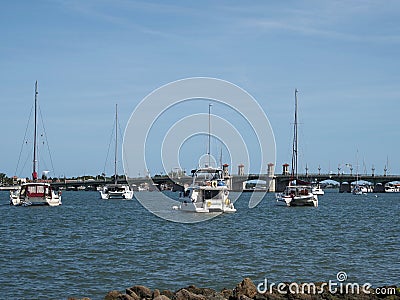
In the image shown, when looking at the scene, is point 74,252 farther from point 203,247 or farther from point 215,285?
point 215,285

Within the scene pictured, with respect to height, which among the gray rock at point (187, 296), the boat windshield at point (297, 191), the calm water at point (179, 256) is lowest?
the calm water at point (179, 256)

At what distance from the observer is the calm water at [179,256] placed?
92.8 ft

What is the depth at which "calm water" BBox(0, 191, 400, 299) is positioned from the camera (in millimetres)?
28297

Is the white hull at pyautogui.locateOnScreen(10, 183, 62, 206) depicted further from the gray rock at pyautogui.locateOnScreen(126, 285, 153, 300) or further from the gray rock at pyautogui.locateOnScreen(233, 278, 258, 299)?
the gray rock at pyautogui.locateOnScreen(233, 278, 258, 299)

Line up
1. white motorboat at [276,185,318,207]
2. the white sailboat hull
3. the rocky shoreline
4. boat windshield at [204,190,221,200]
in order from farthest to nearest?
white motorboat at [276,185,318,207]
boat windshield at [204,190,221,200]
the white sailboat hull
the rocky shoreline

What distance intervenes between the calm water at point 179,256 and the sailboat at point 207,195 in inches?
399

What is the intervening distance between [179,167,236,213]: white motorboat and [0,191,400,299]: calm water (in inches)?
398

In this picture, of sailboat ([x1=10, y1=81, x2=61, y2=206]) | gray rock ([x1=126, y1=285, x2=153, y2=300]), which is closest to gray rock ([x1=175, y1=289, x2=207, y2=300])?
gray rock ([x1=126, y1=285, x2=153, y2=300])

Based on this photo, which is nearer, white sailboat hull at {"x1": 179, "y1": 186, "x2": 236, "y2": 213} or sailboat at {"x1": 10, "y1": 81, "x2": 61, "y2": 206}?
white sailboat hull at {"x1": 179, "y1": 186, "x2": 236, "y2": 213}

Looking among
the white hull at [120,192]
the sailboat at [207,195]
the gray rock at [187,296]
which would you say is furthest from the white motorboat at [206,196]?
the white hull at [120,192]

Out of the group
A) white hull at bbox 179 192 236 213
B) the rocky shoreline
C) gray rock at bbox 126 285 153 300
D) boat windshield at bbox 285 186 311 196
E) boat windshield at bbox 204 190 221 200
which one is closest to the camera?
the rocky shoreline

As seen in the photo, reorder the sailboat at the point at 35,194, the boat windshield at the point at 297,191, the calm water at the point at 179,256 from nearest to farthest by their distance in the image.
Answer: the calm water at the point at 179,256, the sailboat at the point at 35,194, the boat windshield at the point at 297,191

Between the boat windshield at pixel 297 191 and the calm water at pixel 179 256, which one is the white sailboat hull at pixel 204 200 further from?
the boat windshield at pixel 297 191

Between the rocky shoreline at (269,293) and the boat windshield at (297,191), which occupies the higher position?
the boat windshield at (297,191)
